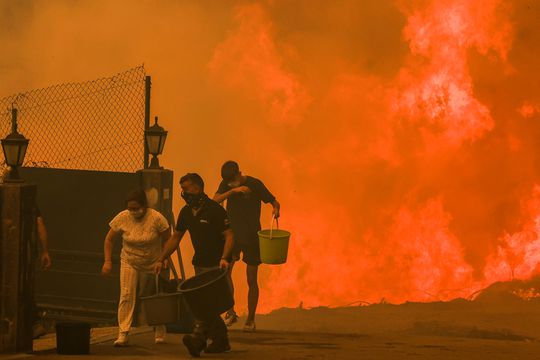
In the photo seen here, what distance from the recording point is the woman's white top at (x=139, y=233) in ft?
41.2

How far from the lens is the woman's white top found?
1255 cm

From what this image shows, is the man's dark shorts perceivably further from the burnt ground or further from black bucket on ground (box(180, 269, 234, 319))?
black bucket on ground (box(180, 269, 234, 319))

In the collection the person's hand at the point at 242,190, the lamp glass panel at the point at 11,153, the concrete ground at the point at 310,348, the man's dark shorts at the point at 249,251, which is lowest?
the concrete ground at the point at 310,348

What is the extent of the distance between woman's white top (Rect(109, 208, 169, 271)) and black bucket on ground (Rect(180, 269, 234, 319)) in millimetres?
872

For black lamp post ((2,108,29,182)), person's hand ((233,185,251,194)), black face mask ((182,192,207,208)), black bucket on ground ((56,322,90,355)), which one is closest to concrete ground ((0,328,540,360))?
black bucket on ground ((56,322,90,355))

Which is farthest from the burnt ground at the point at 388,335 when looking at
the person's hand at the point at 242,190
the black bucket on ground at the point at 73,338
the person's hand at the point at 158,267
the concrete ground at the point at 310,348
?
the person's hand at the point at 242,190

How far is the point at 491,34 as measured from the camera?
21.9m

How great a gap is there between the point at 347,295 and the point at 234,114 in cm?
510

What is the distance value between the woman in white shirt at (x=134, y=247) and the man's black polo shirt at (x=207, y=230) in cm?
53

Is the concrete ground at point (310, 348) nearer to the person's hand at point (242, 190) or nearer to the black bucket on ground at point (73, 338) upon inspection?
the black bucket on ground at point (73, 338)

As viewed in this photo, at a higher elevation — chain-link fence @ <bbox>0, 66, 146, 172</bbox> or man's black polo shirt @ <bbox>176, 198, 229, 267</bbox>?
chain-link fence @ <bbox>0, 66, 146, 172</bbox>

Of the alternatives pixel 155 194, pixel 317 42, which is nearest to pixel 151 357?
pixel 155 194

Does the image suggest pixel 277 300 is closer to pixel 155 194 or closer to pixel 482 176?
pixel 482 176

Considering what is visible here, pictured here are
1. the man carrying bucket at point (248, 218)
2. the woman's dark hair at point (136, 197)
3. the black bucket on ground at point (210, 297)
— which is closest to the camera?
the black bucket on ground at point (210, 297)
